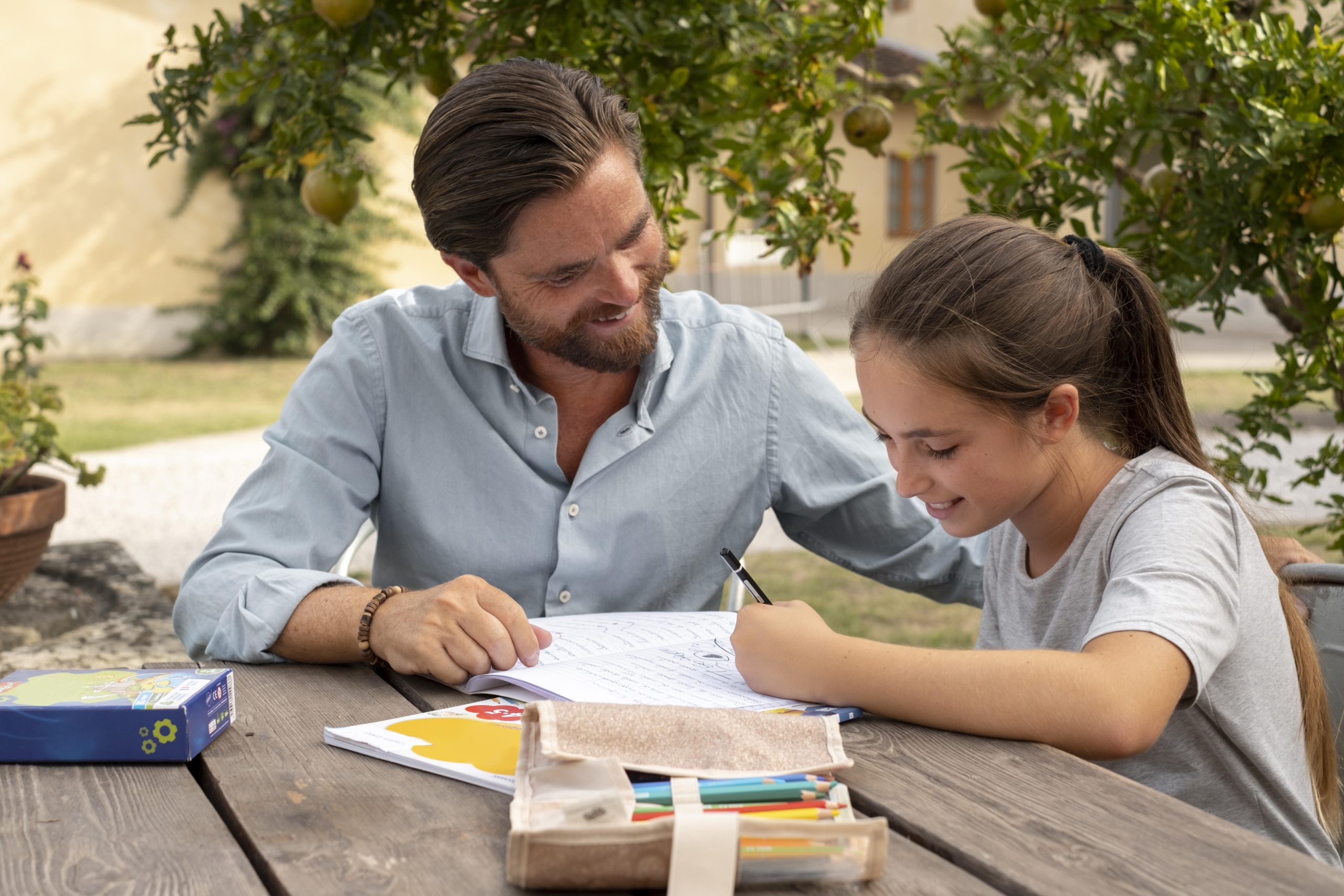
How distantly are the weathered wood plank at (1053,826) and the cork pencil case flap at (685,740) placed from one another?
2.1 inches

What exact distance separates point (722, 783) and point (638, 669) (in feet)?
1.38

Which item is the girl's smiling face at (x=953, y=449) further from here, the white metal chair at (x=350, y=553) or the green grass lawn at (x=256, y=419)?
the green grass lawn at (x=256, y=419)

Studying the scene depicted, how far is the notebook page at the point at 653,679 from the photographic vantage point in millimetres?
1207

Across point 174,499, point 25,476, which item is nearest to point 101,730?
point 25,476

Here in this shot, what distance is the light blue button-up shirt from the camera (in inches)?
70.6

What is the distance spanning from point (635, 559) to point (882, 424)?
54 cm

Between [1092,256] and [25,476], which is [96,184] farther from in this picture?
[1092,256]

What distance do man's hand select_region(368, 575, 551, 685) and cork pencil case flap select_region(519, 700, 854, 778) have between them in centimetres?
30

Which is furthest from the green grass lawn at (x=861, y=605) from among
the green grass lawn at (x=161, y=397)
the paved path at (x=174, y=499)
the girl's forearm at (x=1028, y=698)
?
the green grass lawn at (x=161, y=397)

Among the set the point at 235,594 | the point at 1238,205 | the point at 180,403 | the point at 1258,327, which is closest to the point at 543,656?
the point at 235,594

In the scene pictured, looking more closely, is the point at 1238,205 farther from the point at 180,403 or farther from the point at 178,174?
the point at 178,174

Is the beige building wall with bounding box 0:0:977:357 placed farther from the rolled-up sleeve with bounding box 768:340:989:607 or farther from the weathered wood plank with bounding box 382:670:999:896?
the weathered wood plank with bounding box 382:670:999:896

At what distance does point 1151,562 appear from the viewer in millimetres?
1227

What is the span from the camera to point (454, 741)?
112 cm
